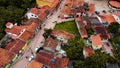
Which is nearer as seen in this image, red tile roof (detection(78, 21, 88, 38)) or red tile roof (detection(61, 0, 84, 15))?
red tile roof (detection(78, 21, 88, 38))

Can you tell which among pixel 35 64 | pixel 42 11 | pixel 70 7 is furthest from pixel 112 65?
pixel 42 11

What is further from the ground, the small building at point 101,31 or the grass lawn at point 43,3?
the grass lawn at point 43,3

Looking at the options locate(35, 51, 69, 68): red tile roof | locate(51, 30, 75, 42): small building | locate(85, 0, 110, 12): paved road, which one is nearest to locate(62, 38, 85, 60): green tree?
locate(35, 51, 69, 68): red tile roof

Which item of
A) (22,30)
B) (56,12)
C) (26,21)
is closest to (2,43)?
(22,30)

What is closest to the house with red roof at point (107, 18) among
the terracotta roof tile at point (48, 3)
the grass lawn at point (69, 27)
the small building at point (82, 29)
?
the small building at point (82, 29)

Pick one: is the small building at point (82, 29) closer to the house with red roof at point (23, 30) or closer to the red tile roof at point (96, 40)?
the red tile roof at point (96, 40)

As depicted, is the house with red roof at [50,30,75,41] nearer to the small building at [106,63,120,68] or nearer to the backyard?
the backyard

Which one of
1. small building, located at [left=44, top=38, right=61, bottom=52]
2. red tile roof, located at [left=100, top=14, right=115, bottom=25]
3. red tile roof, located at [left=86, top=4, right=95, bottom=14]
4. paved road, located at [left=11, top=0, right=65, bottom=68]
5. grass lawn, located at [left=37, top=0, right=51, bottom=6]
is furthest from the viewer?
grass lawn, located at [left=37, top=0, right=51, bottom=6]
